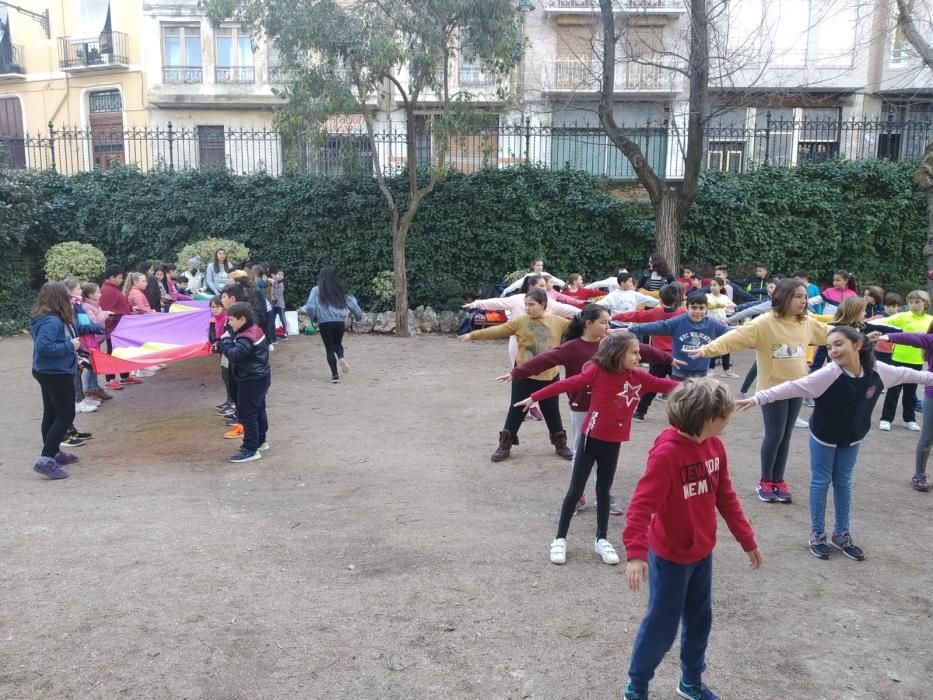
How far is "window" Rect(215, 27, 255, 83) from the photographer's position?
29.0 m

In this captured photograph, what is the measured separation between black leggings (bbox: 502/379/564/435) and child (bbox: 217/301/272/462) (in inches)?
94.2

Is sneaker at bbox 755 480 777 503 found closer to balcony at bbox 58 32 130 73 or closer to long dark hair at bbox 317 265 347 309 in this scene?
long dark hair at bbox 317 265 347 309

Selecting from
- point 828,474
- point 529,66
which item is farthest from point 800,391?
point 529,66

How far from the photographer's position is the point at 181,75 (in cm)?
2905

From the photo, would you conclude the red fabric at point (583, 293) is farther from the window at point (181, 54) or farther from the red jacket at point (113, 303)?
the window at point (181, 54)

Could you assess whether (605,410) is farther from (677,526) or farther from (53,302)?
(53,302)

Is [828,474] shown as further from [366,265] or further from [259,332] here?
[366,265]

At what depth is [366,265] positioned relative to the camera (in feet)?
57.9

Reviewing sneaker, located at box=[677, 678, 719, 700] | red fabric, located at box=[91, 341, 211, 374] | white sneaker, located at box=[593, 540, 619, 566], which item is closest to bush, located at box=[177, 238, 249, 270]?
red fabric, located at box=[91, 341, 211, 374]

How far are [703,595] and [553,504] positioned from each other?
9.47 feet

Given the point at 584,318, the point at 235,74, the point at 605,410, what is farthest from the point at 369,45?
the point at 235,74

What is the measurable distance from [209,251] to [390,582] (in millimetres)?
12878

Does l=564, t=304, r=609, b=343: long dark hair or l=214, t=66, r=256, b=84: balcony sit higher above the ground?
l=214, t=66, r=256, b=84: balcony

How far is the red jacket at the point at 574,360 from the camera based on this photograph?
5898mm
